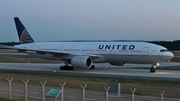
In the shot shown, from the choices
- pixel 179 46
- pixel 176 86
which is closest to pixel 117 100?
pixel 176 86

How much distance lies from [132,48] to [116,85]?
20.5 m

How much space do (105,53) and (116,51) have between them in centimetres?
177

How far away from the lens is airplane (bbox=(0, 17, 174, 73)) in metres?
36.8

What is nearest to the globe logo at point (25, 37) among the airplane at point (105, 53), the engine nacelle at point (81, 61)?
the airplane at point (105, 53)

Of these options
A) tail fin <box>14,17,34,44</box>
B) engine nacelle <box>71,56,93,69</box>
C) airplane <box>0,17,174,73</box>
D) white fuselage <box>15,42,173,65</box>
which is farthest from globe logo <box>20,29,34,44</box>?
engine nacelle <box>71,56,93,69</box>

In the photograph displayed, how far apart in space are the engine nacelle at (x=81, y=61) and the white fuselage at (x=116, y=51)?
1507 millimetres

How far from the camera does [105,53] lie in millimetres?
40406

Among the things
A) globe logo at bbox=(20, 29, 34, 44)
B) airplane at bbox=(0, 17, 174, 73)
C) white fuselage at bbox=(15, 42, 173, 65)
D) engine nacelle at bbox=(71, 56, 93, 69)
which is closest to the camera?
white fuselage at bbox=(15, 42, 173, 65)

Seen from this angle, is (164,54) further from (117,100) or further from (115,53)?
(117,100)

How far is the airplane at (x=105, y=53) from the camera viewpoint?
121 ft

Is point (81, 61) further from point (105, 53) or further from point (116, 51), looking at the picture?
point (116, 51)

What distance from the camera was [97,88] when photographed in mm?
23094

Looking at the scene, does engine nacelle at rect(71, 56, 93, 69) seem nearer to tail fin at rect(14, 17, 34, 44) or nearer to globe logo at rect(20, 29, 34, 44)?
globe logo at rect(20, 29, 34, 44)

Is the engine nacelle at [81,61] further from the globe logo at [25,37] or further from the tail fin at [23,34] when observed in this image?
the tail fin at [23,34]
